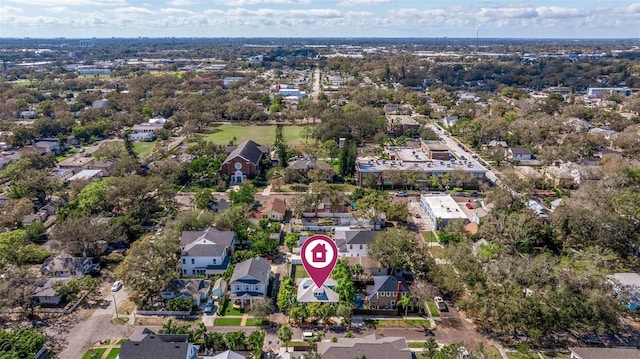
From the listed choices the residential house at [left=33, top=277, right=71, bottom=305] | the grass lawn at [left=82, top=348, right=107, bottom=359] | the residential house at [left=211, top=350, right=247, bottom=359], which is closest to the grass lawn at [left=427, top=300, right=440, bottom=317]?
the residential house at [left=211, top=350, right=247, bottom=359]

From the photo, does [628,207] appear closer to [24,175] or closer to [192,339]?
[192,339]

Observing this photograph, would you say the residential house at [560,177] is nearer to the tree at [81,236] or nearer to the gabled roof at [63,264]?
the tree at [81,236]

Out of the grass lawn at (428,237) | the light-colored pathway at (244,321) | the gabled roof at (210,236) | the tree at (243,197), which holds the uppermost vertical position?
the tree at (243,197)

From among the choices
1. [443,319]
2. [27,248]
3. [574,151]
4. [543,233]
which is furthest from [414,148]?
[27,248]

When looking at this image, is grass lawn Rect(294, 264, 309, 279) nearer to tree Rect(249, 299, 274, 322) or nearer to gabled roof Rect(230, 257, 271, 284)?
gabled roof Rect(230, 257, 271, 284)

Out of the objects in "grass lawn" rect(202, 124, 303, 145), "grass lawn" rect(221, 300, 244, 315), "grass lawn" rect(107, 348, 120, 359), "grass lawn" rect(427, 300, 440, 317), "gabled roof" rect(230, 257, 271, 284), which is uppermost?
"grass lawn" rect(202, 124, 303, 145)

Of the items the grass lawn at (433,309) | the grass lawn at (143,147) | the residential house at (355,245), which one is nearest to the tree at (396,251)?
the grass lawn at (433,309)
